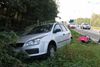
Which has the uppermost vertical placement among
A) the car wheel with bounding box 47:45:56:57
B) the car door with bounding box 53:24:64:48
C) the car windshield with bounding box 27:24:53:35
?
the car windshield with bounding box 27:24:53:35

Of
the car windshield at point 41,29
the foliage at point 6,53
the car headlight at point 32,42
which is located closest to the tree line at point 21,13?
the car windshield at point 41,29

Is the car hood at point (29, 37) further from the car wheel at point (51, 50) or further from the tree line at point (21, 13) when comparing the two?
the tree line at point (21, 13)

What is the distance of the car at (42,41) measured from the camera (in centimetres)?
1085

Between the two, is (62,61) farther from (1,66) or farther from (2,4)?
(2,4)

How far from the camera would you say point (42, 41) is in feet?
37.0

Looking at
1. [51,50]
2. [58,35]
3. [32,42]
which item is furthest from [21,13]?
[32,42]

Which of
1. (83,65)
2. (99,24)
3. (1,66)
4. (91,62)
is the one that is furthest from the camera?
(99,24)

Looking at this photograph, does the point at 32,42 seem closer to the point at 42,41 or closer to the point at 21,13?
the point at 42,41

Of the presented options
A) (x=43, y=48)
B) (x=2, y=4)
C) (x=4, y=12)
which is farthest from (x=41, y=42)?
(x=4, y=12)

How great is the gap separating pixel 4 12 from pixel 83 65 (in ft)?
25.2

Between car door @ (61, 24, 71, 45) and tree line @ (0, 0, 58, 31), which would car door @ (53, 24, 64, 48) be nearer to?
car door @ (61, 24, 71, 45)

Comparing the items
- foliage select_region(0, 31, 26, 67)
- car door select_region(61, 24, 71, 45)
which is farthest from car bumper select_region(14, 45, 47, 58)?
car door select_region(61, 24, 71, 45)

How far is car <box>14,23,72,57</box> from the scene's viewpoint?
10852 mm

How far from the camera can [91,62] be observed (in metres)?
10.6
